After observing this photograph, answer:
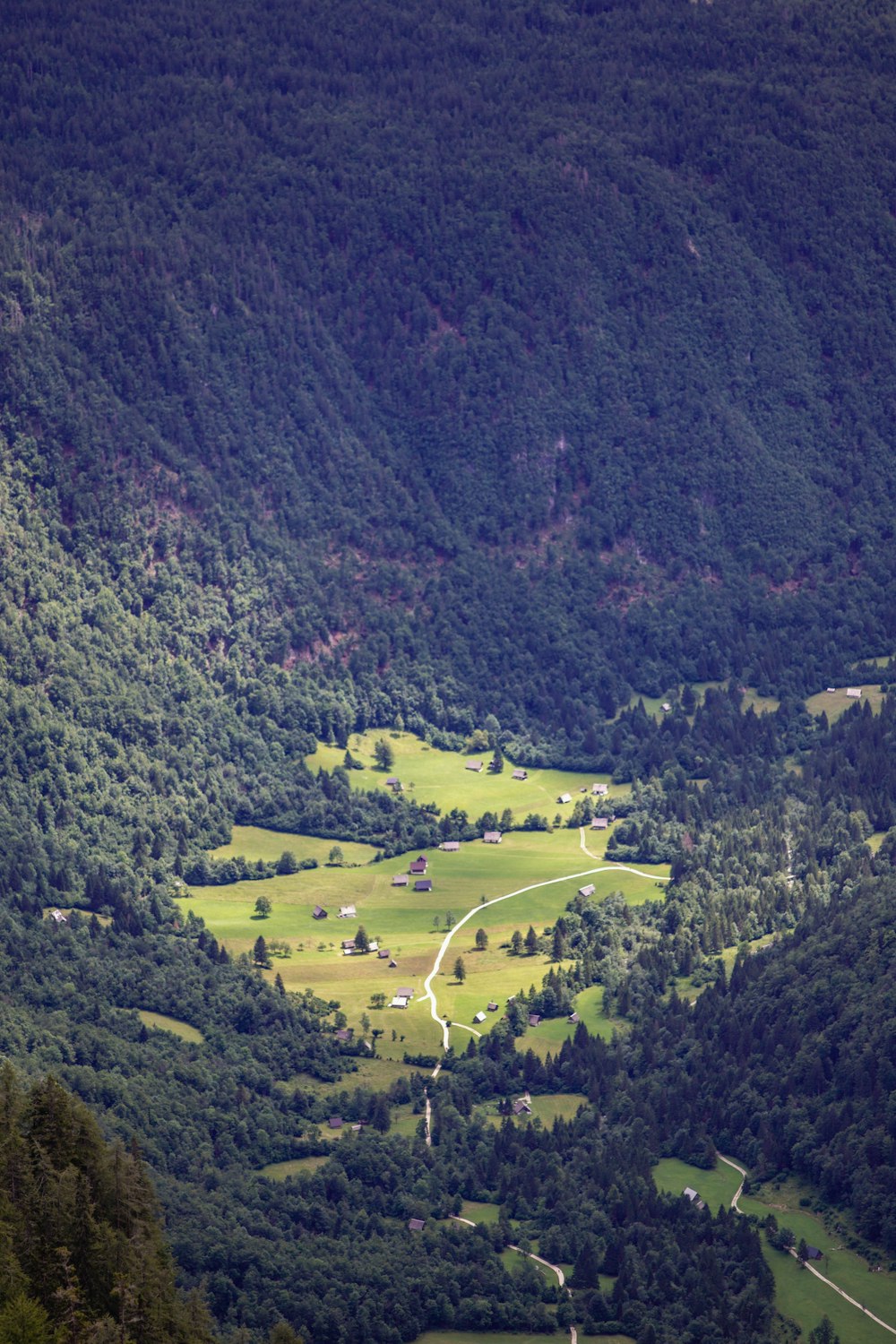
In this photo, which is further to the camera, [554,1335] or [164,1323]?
[554,1335]

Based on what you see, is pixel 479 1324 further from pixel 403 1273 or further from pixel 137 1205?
pixel 137 1205

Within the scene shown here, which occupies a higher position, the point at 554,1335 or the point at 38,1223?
the point at 38,1223


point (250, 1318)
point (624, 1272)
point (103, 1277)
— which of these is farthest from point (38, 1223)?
point (624, 1272)

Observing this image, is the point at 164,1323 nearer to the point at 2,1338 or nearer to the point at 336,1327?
the point at 2,1338

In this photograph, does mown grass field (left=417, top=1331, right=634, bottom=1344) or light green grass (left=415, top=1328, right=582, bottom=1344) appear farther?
light green grass (left=415, top=1328, right=582, bottom=1344)

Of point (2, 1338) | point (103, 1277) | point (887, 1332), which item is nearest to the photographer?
point (2, 1338)

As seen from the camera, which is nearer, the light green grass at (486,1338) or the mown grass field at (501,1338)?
the mown grass field at (501,1338)

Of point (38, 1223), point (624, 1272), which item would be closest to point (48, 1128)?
point (38, 1223)

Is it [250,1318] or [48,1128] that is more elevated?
[48,1128]

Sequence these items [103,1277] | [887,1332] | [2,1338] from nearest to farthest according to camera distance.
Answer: [2,1338] → [103,1277] → [887,1332]
